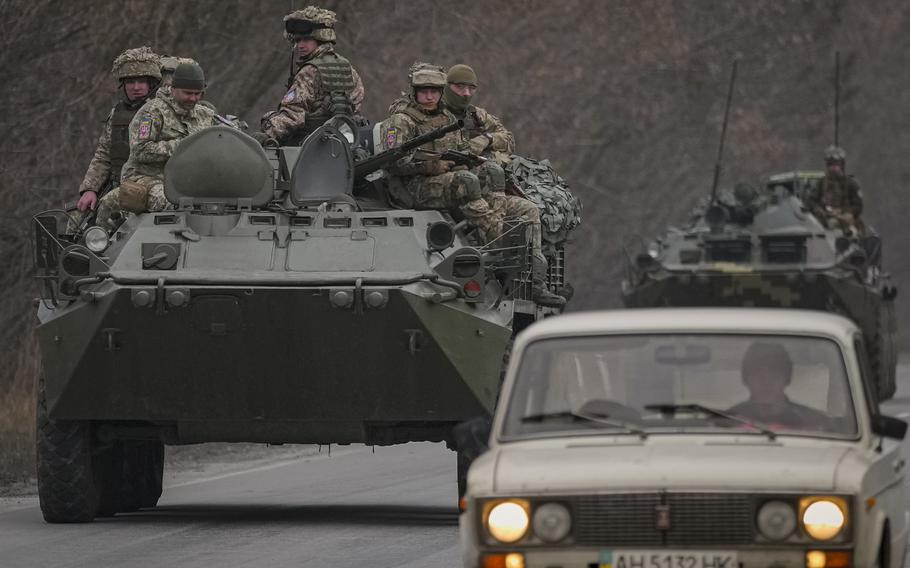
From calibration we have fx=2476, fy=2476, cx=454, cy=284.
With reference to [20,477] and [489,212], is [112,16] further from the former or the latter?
[489,212]

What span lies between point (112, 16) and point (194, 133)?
7.66 meters

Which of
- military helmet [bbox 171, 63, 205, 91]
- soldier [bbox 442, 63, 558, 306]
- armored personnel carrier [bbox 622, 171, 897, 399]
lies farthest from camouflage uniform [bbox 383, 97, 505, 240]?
armored personnel carrier [bbox 622, 171, 897, 399]

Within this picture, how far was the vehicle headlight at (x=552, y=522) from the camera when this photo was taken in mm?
7840

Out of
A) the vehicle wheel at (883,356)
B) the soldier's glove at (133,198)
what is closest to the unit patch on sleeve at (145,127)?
the soldier's glove at (133,198)

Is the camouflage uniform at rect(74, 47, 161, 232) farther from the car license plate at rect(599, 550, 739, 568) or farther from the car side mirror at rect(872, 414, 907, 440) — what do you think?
the car license plate at rect(599, 550, 739, 568)

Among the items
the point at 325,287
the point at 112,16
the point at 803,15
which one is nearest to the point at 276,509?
the point at 325,287

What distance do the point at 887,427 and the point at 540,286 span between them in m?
7.15

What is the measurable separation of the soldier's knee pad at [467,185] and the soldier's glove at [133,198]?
1.87 m

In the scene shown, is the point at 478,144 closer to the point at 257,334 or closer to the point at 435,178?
the point at 435,178

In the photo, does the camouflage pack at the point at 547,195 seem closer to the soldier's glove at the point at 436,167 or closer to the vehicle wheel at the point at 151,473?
the soldier's glove at the point at 436,167

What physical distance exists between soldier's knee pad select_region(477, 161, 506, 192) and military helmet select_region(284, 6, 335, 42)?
66.9 inches

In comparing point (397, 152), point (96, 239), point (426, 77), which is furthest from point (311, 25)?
point (96, 239)

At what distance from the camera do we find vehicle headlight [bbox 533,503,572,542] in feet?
25.7

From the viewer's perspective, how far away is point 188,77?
1510 cm
